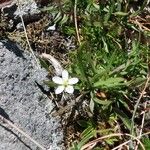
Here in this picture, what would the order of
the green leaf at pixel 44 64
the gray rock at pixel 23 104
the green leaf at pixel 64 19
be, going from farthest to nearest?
the green leaf at pixel 64 19
the green leaf at pixel 44 64
the gray rock at pixel 23 104

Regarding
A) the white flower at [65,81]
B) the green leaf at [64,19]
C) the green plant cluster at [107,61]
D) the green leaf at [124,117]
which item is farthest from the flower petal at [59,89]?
the green leaf at [64,19]

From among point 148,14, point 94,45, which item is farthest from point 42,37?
point 148,14

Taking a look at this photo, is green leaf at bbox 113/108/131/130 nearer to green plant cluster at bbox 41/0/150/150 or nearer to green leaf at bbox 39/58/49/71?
green plant cluster at bbox 41/0/150/150

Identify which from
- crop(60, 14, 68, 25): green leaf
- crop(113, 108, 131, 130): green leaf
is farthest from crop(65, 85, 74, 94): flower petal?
crop(60, 14, 68, 25): green leaf

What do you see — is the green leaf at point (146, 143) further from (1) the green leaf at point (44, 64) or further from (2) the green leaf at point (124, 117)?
(1) the green leaf at point (44, 64)

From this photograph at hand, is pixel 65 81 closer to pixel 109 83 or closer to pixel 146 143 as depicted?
pixel 109 83

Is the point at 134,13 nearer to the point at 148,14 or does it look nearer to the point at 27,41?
the point at 148,14
